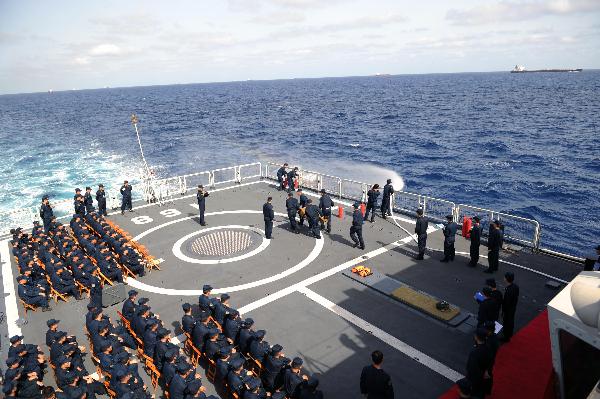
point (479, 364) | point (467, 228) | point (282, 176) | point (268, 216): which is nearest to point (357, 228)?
point (268, 216)

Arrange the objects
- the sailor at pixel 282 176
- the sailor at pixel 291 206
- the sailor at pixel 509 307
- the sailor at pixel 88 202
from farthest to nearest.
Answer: the sailor at pixel 282 176 < the sailor at pixel 88 202 < the sailor at pixel 291 206 < the sailor at pixel 509 307

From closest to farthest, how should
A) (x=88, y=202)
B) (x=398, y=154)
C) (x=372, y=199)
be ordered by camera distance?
(x=372, y=199) < (x=88, y=202) < (x=398, y=154)

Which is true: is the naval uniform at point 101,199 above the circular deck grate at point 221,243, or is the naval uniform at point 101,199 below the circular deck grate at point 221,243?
above

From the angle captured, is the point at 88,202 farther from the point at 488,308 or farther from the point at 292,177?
the point at 488,308

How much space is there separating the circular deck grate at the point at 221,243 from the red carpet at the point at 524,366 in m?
12.1

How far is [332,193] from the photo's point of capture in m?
27.6

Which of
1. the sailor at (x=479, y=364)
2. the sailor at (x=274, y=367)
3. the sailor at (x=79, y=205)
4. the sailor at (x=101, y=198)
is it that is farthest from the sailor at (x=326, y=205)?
the sailor at (x=79, y=205)

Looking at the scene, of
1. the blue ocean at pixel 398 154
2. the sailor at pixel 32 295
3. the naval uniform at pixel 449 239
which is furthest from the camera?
the blue ocean at pixel 398 154

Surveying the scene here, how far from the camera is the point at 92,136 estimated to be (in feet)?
275

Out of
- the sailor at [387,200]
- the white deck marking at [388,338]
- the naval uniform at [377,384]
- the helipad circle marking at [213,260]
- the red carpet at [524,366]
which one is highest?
the sailor at [387,200]

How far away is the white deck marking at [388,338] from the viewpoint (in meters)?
11.3

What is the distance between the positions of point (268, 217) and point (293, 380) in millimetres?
11175

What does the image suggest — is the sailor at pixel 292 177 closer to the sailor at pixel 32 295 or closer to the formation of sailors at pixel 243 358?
the formation of sailors at pixel 243 358

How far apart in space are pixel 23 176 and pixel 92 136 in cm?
3656
